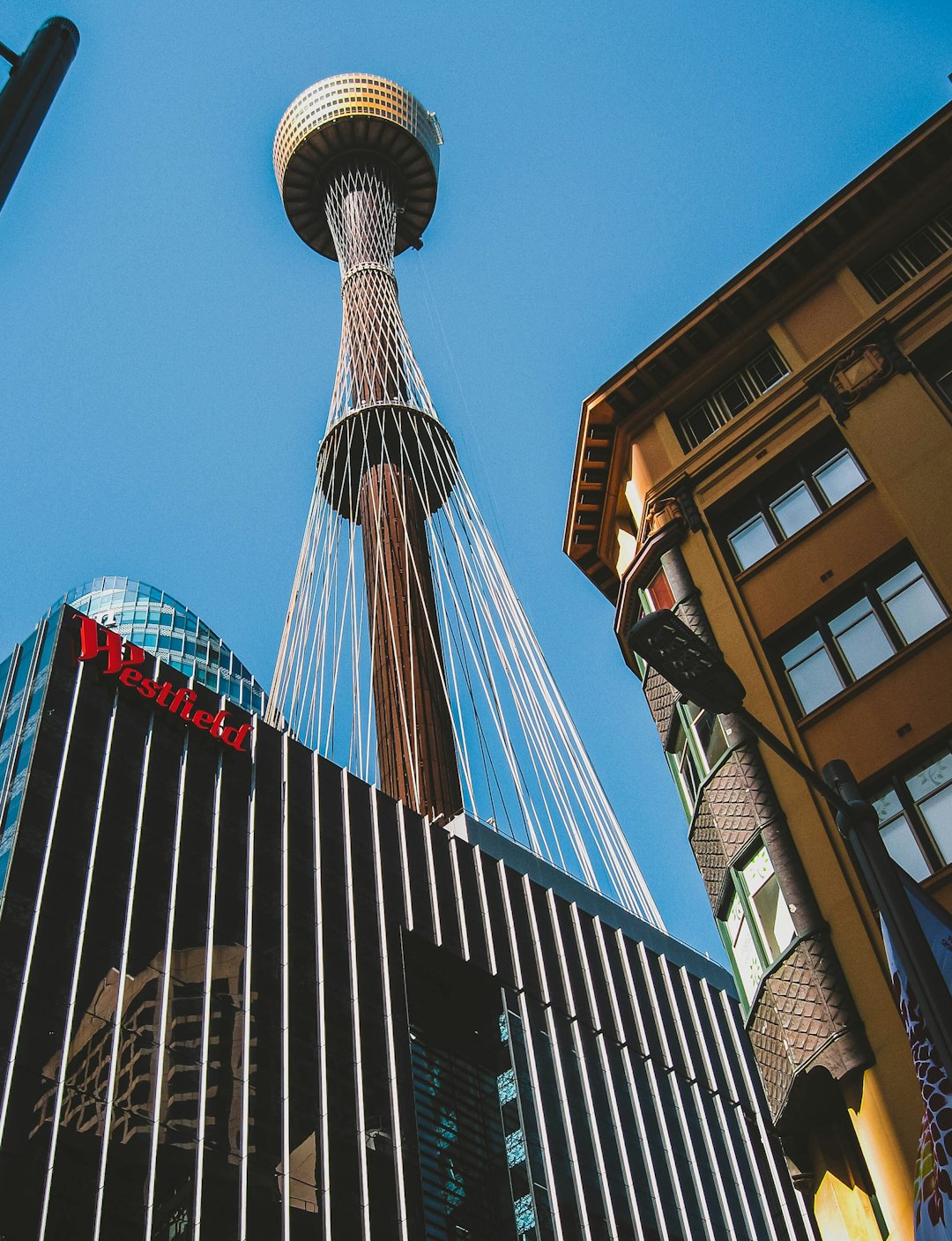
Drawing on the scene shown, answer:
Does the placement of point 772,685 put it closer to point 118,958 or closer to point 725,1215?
point 118,958

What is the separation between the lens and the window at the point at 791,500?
22.1 meters

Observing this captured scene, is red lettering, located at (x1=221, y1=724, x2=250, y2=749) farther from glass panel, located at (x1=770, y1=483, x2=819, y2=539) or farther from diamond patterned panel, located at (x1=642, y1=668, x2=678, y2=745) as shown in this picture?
glass panel, located at (x1=770, y1=483, x2=819, y2=539)

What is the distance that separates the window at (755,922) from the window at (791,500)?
575 centimetres

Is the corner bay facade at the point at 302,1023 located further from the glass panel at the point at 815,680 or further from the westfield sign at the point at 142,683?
the glass panel at the point at 815,680

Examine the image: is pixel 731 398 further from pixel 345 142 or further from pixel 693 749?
pixel 345 142

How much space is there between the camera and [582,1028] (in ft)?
174

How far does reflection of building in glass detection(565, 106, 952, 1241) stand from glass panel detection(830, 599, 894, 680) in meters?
0.03

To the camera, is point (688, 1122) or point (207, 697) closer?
point (207, 697)

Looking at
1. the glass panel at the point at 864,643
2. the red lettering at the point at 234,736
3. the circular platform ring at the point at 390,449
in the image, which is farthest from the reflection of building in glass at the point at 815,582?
the circular platform ring at the point at 390,449

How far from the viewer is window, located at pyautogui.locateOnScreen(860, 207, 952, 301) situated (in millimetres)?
24406

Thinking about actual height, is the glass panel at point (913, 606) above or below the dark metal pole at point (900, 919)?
above

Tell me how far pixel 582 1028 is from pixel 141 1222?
25132 millimetres

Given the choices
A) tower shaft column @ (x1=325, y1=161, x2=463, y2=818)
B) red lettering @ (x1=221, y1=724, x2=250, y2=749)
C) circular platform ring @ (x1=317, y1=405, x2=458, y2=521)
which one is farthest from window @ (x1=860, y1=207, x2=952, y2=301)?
circular platform ring @ (x1=317, y1=405, x2=458, y2=521)

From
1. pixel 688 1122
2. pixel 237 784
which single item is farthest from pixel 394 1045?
pixel 688 1122
